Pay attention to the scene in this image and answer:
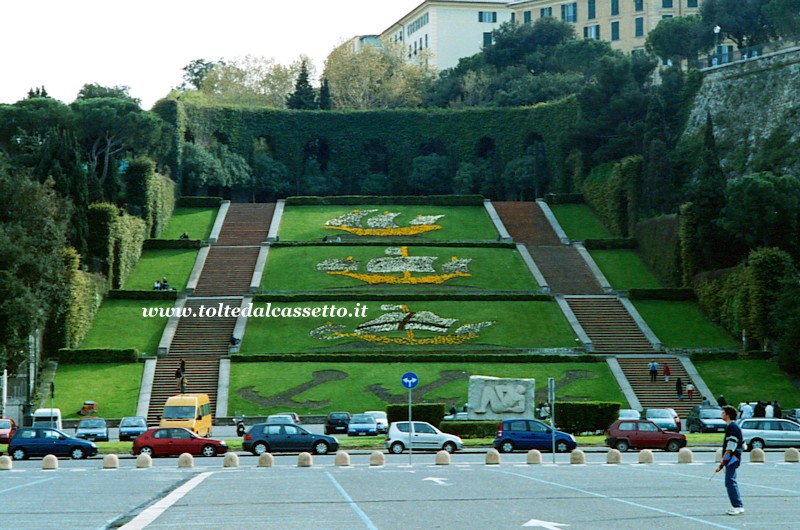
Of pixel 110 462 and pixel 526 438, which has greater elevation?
pixel 110 462

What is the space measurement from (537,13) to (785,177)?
7932 cm

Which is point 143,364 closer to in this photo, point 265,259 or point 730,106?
point 265,259

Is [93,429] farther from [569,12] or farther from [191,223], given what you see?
[569,12]

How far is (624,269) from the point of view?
76.7m

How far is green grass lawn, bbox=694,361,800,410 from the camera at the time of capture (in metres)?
54.1

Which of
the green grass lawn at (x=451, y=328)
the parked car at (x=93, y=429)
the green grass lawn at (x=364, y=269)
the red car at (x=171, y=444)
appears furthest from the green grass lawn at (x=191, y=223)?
the red car at (x=171, y=444)

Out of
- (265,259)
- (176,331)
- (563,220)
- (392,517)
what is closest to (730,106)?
(563,220)

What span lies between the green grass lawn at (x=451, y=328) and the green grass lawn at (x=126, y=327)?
5075mm

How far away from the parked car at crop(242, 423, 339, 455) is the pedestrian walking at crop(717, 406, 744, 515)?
21.2m

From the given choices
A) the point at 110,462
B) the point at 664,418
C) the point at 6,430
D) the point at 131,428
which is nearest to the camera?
the point at 110,462

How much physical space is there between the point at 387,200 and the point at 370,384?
39.9 metres

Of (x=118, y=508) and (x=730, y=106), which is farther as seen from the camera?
(x=730, y=106)

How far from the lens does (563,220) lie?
88.8 meters

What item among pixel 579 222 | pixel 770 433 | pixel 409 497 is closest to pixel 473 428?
pixel 770 433
